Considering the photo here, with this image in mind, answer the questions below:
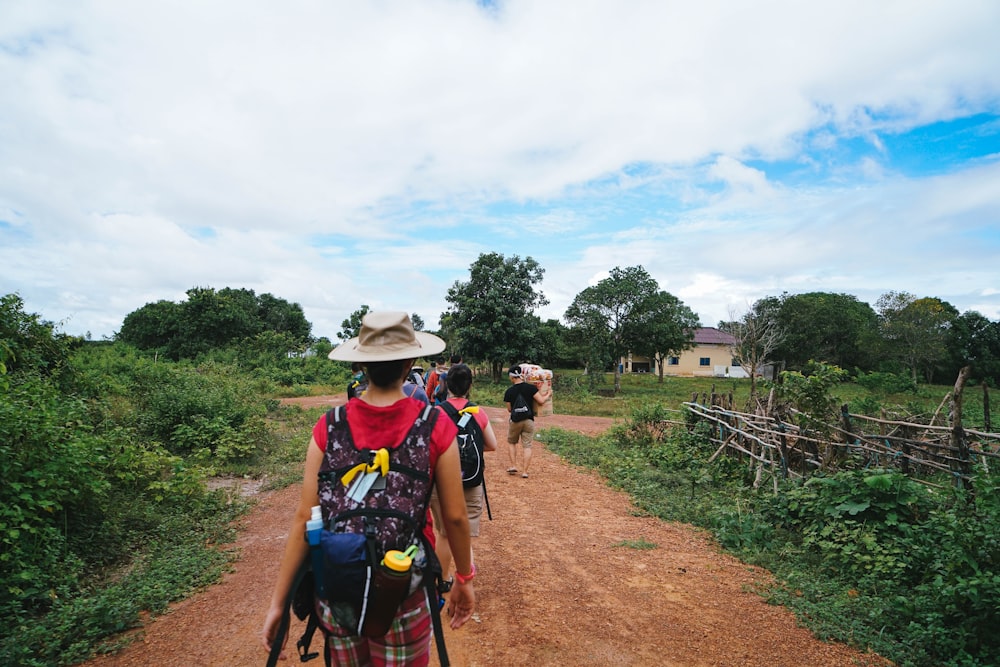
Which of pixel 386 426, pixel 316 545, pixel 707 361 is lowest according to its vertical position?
pixel 316 545

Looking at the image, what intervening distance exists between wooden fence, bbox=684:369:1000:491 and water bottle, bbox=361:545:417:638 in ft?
20.6

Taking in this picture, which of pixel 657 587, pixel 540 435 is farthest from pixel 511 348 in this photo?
pixel 657 587

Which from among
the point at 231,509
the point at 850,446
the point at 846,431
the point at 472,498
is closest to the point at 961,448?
the point at 850,446

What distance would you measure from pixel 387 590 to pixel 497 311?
26.8m

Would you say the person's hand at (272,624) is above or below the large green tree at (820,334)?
below

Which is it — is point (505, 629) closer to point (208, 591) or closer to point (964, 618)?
point (208, 591)

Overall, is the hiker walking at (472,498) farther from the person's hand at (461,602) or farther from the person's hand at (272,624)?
the person's hand at (272,624)

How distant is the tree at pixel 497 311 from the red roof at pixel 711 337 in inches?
921

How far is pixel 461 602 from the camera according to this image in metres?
2.24

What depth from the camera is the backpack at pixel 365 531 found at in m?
1.70

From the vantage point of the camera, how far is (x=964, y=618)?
3727 mm

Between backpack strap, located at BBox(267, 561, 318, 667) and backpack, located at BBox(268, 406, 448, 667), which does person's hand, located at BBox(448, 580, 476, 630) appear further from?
backpack strap, located at BBox(267, 561, 318, 667)

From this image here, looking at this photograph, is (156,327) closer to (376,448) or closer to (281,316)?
(281,316)

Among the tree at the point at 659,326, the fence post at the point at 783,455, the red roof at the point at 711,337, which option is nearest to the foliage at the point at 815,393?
the fence post at the point at 783,455
